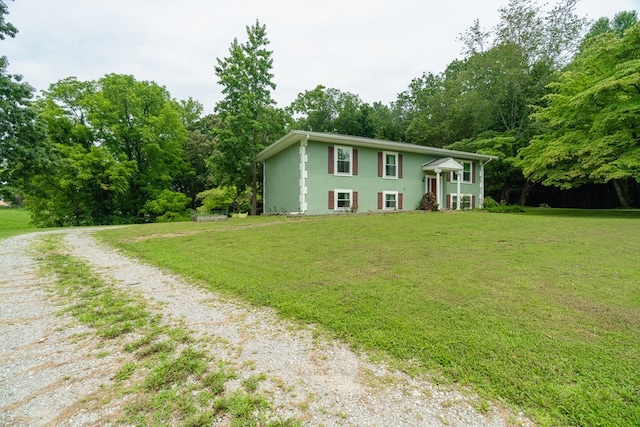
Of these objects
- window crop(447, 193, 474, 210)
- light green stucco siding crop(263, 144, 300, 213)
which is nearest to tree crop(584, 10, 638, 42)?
window crop(447, 193, 474, 210)

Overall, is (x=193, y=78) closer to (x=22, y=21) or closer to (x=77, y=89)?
(x=77, y=89)

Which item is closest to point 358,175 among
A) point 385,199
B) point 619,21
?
point 385,199

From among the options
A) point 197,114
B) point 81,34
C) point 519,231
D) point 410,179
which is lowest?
point 519,231

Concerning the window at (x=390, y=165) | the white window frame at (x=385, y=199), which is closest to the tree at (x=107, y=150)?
the white window frame at (x=385, y=199)

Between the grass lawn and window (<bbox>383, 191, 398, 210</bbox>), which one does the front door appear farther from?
the grass lawn

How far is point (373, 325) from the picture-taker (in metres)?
2.61

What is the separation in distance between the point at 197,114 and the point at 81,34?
1584cm

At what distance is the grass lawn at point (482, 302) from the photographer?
5.90 feet

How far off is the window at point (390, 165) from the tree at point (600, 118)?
6.91 metres

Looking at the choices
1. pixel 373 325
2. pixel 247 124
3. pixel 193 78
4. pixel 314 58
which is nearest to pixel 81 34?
pixel 247 124

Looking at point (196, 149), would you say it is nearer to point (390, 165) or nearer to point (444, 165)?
point (390, 165)

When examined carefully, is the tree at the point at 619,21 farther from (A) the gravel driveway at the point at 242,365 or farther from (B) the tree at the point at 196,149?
(A) the gravel driveway at the point at 242,365

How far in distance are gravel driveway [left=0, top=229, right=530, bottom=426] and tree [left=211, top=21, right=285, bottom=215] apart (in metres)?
14.8

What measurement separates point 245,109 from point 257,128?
1415 mm
